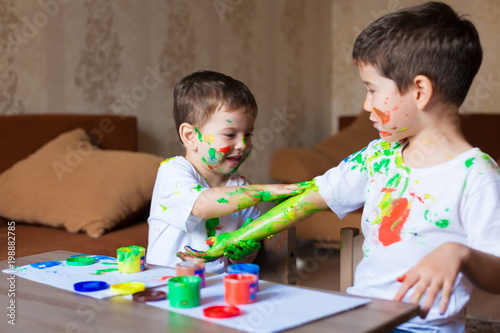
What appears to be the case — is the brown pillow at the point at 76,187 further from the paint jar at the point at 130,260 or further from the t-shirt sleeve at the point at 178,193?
the paint jar at the point at 130,260

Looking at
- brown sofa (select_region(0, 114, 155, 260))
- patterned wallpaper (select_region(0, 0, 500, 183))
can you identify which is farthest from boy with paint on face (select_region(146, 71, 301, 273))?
patterned wallpaper (select_region(0, 0, 500, 183))

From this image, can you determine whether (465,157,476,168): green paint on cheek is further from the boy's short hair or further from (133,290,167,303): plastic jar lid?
the boy's short hair

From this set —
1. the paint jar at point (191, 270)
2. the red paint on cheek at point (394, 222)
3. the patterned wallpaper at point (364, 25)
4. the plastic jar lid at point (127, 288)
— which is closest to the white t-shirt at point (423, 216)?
the red paint on cheek at point (394, 222)

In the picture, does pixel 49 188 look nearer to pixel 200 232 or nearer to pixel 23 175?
pixel 23 175

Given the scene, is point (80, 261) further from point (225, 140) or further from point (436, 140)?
point (436, 140)

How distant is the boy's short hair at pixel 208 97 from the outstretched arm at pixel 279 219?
41 centimetres

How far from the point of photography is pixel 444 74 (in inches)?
45.8

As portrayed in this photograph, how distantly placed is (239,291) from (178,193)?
1.87 feet

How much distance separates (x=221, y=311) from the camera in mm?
924

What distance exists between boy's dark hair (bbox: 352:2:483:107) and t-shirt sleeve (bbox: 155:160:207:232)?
55 centimetres

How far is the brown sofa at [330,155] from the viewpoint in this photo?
3637 millimetres

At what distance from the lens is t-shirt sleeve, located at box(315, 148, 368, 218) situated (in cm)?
129

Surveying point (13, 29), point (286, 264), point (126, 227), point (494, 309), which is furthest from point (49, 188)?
point (494, 309)

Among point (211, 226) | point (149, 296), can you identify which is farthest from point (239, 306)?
point (211, 226)
